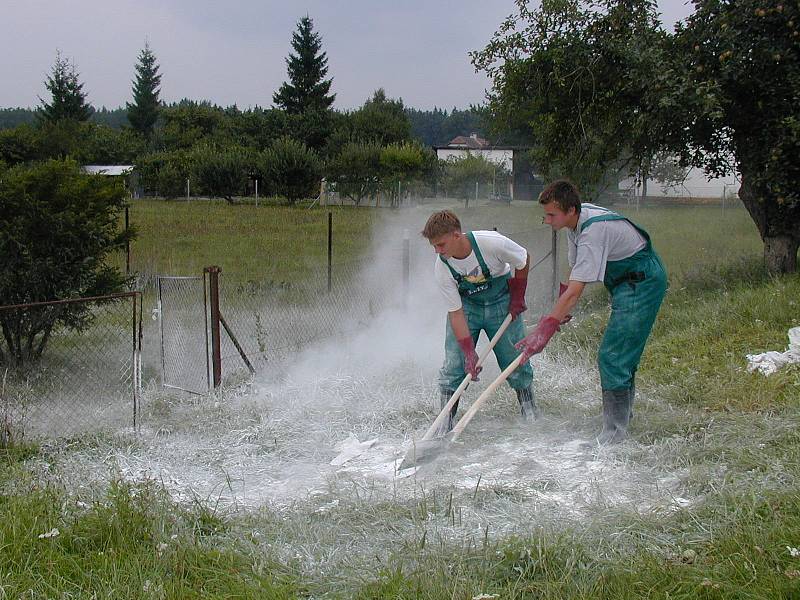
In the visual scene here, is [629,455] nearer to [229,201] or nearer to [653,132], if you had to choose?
[653,132]

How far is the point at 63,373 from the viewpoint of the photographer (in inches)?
250

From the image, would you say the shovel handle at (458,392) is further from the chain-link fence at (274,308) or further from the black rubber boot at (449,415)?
the chain-link fence at (274,308)

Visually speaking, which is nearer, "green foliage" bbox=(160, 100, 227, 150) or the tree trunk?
the tree trunk

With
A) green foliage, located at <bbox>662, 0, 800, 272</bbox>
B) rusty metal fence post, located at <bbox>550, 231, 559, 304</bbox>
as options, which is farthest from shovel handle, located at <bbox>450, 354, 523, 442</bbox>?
rusty metal fence post, located at <bbox>550, 231, 559, 304</bbox>

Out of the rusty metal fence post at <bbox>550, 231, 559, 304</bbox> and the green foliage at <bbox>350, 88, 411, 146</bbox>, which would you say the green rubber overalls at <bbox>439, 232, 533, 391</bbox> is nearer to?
the rusty metal fence post at <bbox>550, 231, 559, 304</bbox>

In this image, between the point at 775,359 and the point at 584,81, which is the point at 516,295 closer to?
the point at 775,359

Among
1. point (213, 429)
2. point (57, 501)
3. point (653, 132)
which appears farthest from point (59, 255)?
point (653, 132)

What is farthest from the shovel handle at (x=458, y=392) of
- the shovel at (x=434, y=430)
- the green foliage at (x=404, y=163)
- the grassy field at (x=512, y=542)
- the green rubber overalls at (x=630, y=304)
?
the green foliage at (x=404, y=163)

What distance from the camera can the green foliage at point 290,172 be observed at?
33.2 meters

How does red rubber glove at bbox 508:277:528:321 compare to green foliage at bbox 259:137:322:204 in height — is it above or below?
below

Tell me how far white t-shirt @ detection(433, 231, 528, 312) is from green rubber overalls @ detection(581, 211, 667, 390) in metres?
0.59

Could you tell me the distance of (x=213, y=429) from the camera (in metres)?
5.23

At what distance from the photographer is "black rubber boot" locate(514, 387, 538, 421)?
17.5 ft

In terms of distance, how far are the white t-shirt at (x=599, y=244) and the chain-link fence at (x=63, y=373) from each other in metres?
2.81
